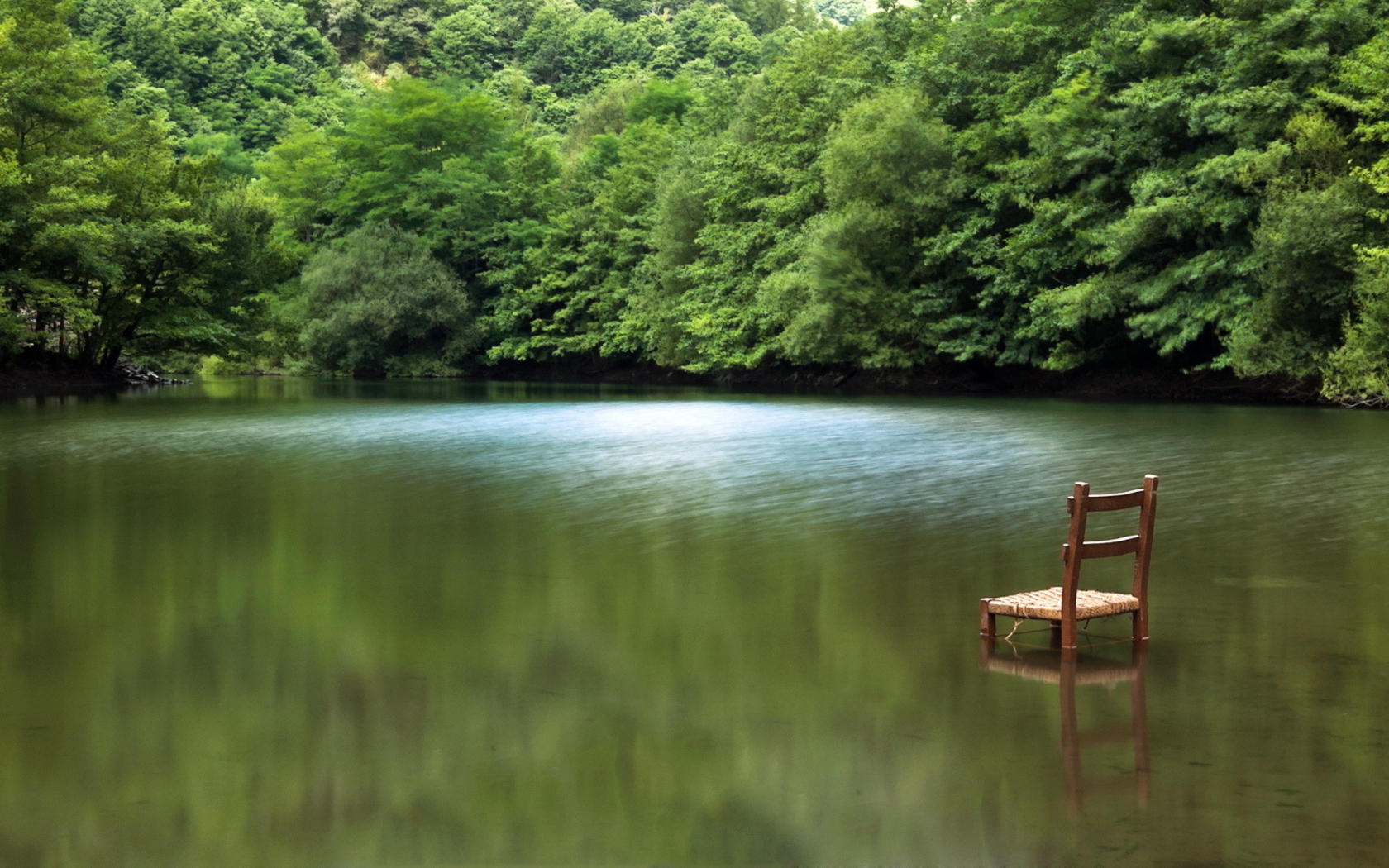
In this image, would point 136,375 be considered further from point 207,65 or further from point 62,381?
point 207,65

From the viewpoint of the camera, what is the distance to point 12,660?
26.2 ft

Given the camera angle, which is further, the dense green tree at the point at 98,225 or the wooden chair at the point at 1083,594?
the dense green tree at the point at 98,225

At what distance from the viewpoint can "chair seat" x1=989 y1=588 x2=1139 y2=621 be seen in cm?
799

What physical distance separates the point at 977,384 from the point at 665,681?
43.6 m

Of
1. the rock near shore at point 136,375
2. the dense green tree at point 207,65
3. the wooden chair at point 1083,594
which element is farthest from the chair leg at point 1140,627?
the dense green tree at point 207,65

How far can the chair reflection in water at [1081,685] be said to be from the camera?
18.7ft

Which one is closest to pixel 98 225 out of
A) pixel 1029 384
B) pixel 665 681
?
pixel 1029 384

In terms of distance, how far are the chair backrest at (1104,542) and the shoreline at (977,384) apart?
32.2 m

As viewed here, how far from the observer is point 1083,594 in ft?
27.0

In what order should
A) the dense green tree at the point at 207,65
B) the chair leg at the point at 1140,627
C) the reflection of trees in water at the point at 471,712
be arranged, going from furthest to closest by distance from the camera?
the dense green tree at the point at 207,65 → the chair leg at the point at 1140,627 → the reflection of trees in water at the point at 471,712

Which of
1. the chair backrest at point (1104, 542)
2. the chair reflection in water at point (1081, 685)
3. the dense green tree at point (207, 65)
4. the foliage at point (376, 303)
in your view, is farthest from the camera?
the dense green tree at point (207, 65)

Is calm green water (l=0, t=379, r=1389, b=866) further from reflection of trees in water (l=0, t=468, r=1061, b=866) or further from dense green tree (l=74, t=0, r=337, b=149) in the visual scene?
dense green tree (l=74, t=0, r=337, b=149)

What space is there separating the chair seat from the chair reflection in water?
230 millimetres

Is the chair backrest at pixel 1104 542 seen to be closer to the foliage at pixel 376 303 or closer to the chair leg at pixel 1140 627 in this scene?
the chair leg at pixel 1140 627
